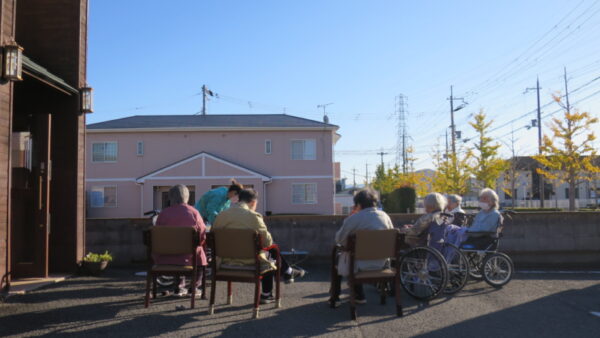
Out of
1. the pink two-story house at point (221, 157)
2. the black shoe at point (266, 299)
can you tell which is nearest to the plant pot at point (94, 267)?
the black shoe at point (266, 299)

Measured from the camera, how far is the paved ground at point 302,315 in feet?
15.3

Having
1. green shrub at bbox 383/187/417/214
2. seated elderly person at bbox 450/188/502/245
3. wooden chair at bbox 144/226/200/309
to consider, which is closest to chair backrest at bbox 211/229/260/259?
wooden chair at bbox 144/226/200/309

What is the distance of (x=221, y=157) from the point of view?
29422mm

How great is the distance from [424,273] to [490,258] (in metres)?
1.68

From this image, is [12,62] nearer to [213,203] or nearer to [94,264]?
[213,203]

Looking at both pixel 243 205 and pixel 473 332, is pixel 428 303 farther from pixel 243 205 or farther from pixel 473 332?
pixel 243 205

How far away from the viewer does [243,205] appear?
5590 mm

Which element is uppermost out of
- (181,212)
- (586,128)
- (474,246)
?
(586,128)

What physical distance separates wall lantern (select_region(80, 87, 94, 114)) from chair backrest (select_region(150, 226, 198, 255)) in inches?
139

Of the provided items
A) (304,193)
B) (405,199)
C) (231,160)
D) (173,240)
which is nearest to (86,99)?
(173,240)

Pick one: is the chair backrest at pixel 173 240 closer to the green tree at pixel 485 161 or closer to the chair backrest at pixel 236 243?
the chair backrest at pixel 236 243

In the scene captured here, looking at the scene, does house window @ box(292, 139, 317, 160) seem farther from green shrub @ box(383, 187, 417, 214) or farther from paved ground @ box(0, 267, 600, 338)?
paved ground @ box(0, 267, 600, 338)

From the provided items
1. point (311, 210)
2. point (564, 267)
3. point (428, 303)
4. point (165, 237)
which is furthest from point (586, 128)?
point (165, 237)

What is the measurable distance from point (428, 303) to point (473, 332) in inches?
50.4
